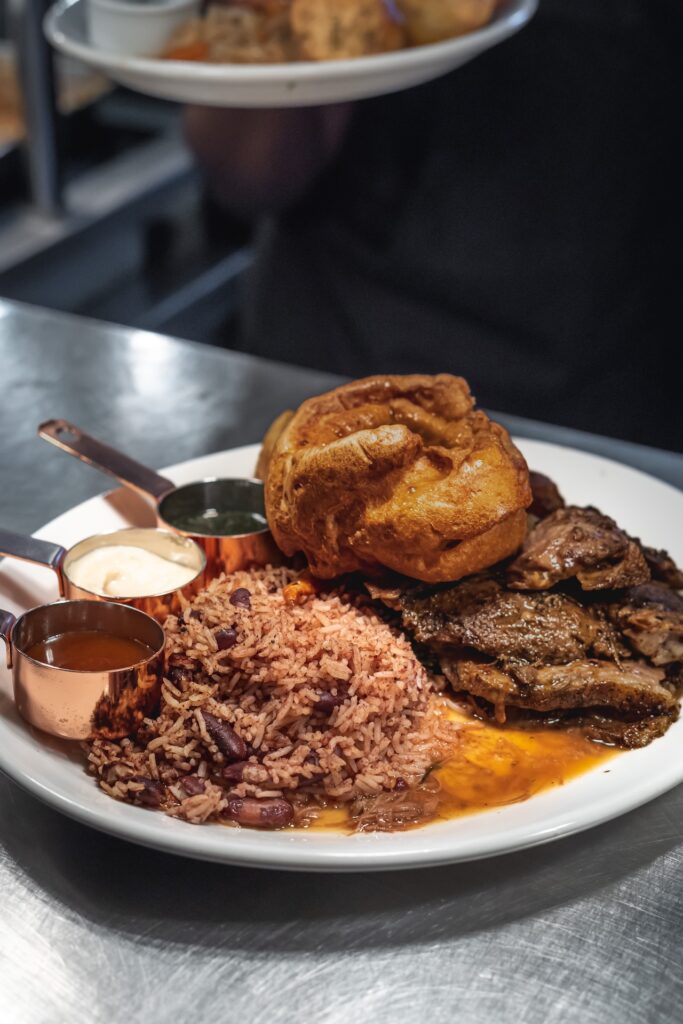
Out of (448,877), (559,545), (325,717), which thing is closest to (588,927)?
(448,877)

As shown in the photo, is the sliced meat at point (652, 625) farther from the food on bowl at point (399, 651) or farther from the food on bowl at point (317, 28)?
the food on bowl at point (317, 28)

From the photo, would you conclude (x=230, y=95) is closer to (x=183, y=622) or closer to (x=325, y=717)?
(x=183, y=622)

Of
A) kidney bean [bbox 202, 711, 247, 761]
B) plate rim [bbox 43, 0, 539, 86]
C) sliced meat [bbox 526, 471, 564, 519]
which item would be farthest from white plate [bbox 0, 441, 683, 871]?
plate rim [bbox 43, 0, 539, 86]

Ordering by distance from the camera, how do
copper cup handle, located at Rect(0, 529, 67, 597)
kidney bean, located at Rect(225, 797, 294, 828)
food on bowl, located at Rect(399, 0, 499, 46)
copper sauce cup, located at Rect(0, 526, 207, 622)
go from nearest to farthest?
kidney bean, located at Rect(225, 797, 294, 828) < copper sauce cup, located at Rect(0, 526, 207, 622) < copper cup handle, located at Rect(0, 529, 67, 597) < food on bowl, located at Rect(399, 0, 499, 46)

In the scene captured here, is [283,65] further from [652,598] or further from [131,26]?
[652,598]

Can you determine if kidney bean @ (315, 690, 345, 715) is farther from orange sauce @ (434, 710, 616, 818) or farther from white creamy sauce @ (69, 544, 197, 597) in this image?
white creamy sauce @ (69, 544, 197, 597)

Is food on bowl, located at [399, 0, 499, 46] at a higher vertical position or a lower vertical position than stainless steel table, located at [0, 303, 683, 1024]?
higher

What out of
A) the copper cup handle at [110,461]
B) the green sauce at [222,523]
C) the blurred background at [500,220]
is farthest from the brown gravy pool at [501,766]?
the blurred background at [500,220]
